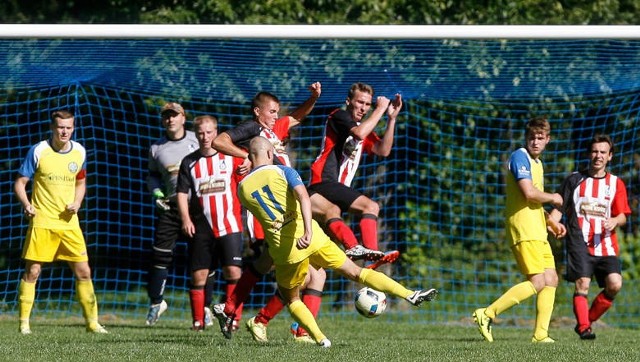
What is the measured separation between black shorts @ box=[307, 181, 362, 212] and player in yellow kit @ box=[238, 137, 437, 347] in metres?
1.17

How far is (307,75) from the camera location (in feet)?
38.5

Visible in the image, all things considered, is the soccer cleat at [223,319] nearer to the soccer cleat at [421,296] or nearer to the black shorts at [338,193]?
the black shorts at [338,193]

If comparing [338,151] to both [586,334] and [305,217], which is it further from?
[586,334]

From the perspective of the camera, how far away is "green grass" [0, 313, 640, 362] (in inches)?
306

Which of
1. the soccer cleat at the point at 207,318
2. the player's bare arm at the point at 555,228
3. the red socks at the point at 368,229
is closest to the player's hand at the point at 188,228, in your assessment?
the soccer cleat at the point at 207,318

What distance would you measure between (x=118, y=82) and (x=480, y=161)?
A: 4.15 metres

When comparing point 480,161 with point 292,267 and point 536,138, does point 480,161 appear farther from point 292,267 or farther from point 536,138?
point 292,267

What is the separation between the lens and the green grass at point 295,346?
25.5ft

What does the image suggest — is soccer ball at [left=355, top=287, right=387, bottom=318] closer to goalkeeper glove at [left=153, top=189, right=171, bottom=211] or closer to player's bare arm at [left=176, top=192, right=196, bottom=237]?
player's bare arm at [left=176, top=192, right=196, bottom=237]

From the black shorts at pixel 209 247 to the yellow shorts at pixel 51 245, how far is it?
44.8 inches

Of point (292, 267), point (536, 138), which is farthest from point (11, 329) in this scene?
point (536, 138)

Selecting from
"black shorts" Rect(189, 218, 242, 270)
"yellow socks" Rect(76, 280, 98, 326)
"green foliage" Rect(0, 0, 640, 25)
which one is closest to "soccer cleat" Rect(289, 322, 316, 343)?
"black shorts" Rect(189, 218, 242, 270)

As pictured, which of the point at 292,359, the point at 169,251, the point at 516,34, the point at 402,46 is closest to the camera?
the point at 292,359

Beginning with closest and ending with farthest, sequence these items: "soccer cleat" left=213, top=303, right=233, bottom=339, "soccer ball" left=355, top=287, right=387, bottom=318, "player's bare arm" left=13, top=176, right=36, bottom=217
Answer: "soccer ball" left=355, top=287, right=387, bottom=318
"soccer cleat" left=213, top=303, right=233, bottom=339
"player's bare arm" left=13, top=176, right=36, bottom=217
